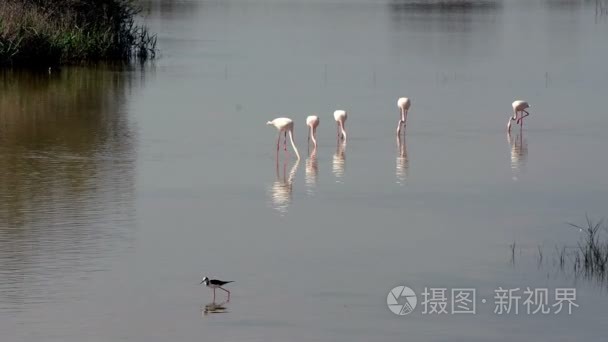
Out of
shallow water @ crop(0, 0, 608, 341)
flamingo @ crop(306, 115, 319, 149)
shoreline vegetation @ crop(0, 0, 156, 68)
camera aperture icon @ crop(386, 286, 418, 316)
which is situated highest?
shoreline vegetation @ crop(0, 0, 156, 68)

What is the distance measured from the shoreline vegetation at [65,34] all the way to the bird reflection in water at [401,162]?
10.6 meters

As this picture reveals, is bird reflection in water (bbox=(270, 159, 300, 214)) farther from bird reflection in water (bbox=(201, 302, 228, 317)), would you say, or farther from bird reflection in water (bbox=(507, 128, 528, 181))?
bird reflection in water (bbox=(201, 302, 228, 317))

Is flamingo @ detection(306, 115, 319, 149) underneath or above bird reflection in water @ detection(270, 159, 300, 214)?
above

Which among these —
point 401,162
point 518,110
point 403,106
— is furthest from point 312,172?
point 518,110

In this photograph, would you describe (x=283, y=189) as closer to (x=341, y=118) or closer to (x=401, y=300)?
(x=341, y=118)

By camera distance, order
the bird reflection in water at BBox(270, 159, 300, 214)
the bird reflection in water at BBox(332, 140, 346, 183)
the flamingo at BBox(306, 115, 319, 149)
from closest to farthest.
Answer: the bird reflection in water at BBox(270, 159, 300, 214) < the bird reflection in water at BBox(332, 140, 346, 183) < the flamingo at BBox(306, 115, 319, 149)

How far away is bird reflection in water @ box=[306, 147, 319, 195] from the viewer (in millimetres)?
14016

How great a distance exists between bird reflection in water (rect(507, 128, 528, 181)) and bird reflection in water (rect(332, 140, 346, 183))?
1777 millimetres

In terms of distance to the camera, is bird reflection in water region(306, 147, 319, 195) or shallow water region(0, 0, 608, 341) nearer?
shallow water region(0, 0, 608, 341)

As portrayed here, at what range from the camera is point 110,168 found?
1490cm

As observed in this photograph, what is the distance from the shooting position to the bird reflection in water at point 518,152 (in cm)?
1533

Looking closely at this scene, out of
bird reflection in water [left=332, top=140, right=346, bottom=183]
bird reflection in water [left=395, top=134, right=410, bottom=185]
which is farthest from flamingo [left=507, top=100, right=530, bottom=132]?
bird reflection in water [left=332, top=140, right=346, bottom=183]

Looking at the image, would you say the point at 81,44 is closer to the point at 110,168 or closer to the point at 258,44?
the point at 258,44

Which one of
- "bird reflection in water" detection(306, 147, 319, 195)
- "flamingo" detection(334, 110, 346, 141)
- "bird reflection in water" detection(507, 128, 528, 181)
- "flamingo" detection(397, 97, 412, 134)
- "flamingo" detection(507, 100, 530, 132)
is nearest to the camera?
"bird reflection in water" detection(306, 147, 319, 195)
